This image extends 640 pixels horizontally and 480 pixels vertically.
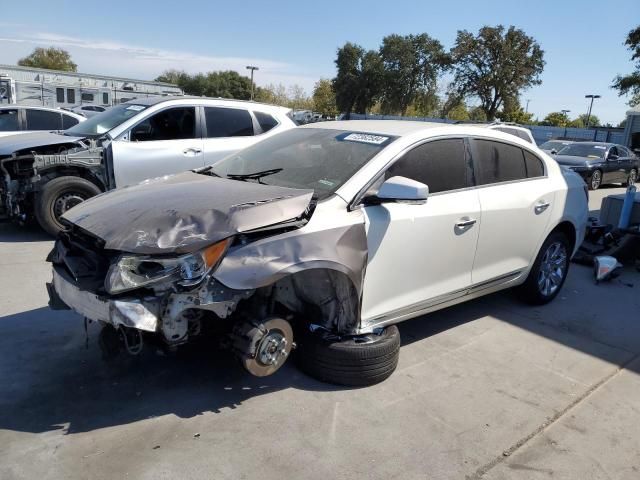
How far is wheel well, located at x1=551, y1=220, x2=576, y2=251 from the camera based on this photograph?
519 centimetres

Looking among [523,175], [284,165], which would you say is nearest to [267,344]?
[284,165]

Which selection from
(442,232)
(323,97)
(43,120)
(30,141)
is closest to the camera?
(442,232)

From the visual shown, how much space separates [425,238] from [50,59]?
97.1 metres

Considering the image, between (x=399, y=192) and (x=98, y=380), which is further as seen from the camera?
(x=98, y=380)

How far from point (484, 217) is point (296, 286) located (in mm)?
1704

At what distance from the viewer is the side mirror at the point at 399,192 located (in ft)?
10.8

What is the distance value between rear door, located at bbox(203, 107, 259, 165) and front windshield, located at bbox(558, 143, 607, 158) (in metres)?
12.4

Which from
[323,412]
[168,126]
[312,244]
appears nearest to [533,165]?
[312,244]

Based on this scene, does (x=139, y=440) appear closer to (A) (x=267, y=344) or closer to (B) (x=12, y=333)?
(A) (x=267, y=344)

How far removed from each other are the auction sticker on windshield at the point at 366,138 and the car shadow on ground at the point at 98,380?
5.48 ft

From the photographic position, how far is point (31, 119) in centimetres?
1047

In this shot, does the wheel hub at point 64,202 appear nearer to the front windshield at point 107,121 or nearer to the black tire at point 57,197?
the black tire at point 57,197

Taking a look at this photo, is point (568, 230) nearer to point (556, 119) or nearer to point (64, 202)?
point (64, 202)

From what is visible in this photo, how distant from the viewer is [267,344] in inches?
120
